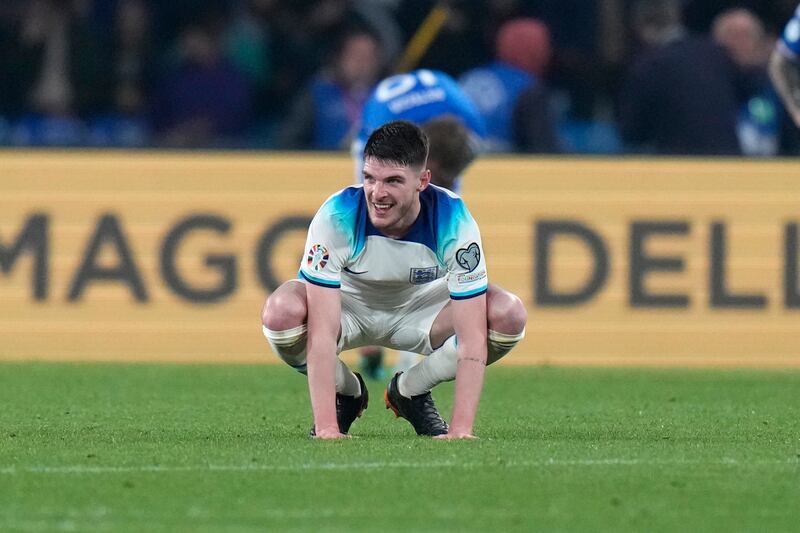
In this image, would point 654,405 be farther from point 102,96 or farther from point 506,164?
point 102,96

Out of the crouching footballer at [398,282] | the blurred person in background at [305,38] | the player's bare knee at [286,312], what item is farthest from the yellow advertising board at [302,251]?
the player's bare knee at [286,312]

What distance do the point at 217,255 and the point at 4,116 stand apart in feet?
11.1

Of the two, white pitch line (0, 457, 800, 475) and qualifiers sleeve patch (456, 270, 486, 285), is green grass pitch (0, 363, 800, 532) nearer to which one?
white pitch line (0, 457, 800, 475)

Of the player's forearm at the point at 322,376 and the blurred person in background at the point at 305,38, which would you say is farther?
the blurred person in background at the point at 305,38

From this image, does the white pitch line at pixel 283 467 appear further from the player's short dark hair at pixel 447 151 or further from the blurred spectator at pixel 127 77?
the blurred spectator at pixel 127 77

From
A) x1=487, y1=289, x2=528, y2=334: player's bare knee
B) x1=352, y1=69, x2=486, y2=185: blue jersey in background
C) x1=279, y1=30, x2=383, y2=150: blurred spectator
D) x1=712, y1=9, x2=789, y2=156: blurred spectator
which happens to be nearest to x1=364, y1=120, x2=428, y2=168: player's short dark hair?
x1=487, y1=289, x2=528, y2=334: player's bare knee

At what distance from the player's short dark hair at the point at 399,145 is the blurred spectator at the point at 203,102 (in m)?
7.19

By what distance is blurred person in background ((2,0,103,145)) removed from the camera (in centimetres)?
1376

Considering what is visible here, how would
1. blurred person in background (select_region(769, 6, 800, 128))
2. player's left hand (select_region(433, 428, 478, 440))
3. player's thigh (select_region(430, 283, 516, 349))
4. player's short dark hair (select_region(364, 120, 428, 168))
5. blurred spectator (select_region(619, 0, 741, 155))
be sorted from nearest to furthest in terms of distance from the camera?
1. player's short dark hair (select_region(364, 120, 428, 168))
2. player's left hand (select_region(433, 428, 478, 440))
3. player's thigh (select_region(430, 283, 516, 349))
4. blurred person in background (select_region(769, 6, 800, 128))
5. blurred spectator (select_region(619, 0, 741, 155))

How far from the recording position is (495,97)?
41.3 feet

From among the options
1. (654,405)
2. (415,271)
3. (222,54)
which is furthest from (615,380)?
(222,54)

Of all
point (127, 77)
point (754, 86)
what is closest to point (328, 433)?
point (754, 86)

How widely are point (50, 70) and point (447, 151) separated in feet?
18.7

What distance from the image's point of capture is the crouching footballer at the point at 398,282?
258 inches
